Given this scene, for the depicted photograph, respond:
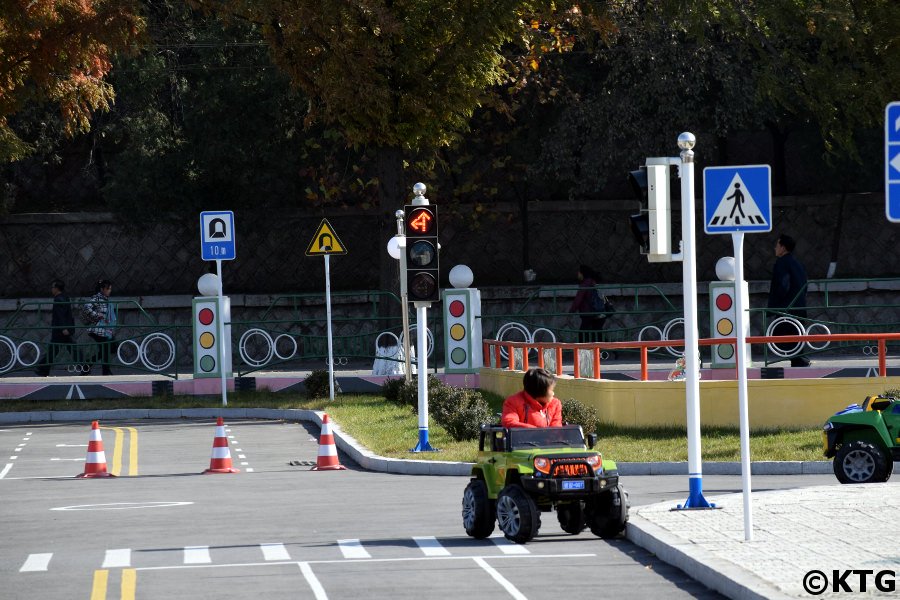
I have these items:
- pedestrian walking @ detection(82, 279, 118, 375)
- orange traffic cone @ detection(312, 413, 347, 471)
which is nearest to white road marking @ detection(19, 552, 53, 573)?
orange traffic cone @ detection(312, 413, 347, 471)

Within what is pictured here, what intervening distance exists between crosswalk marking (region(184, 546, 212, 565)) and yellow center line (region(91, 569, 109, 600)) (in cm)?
66

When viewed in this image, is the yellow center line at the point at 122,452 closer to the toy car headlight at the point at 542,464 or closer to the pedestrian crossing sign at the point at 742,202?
the toy car headlight at the point at 542,464

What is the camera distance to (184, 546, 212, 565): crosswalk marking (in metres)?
11.0

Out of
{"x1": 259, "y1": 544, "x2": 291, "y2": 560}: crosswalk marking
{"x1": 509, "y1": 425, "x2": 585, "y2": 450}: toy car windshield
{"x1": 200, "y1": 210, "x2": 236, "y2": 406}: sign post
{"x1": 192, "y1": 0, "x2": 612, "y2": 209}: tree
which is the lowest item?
{"x1": 259, "y1": 544, "x2": 291, "y2": 560}: crosswalk marking

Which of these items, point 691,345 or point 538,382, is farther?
point 691,345

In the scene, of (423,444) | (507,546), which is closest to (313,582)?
(507,546)

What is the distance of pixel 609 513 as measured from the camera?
466 inches

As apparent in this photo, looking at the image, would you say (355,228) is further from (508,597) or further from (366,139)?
(508,597)

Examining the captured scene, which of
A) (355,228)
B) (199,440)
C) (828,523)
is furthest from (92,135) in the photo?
(828,523)

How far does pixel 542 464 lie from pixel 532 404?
3.06 feet

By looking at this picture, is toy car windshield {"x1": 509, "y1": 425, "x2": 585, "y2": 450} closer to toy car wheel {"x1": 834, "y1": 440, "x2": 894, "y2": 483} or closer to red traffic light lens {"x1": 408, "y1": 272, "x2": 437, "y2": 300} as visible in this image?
toy car wheel {"x1": 834, "y1": 440, "x2": 894, "y2": 483}

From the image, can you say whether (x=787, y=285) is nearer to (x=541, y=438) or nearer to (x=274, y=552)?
(x=541, y=438)

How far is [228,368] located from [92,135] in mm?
17138

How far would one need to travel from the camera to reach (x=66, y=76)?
3028cm
